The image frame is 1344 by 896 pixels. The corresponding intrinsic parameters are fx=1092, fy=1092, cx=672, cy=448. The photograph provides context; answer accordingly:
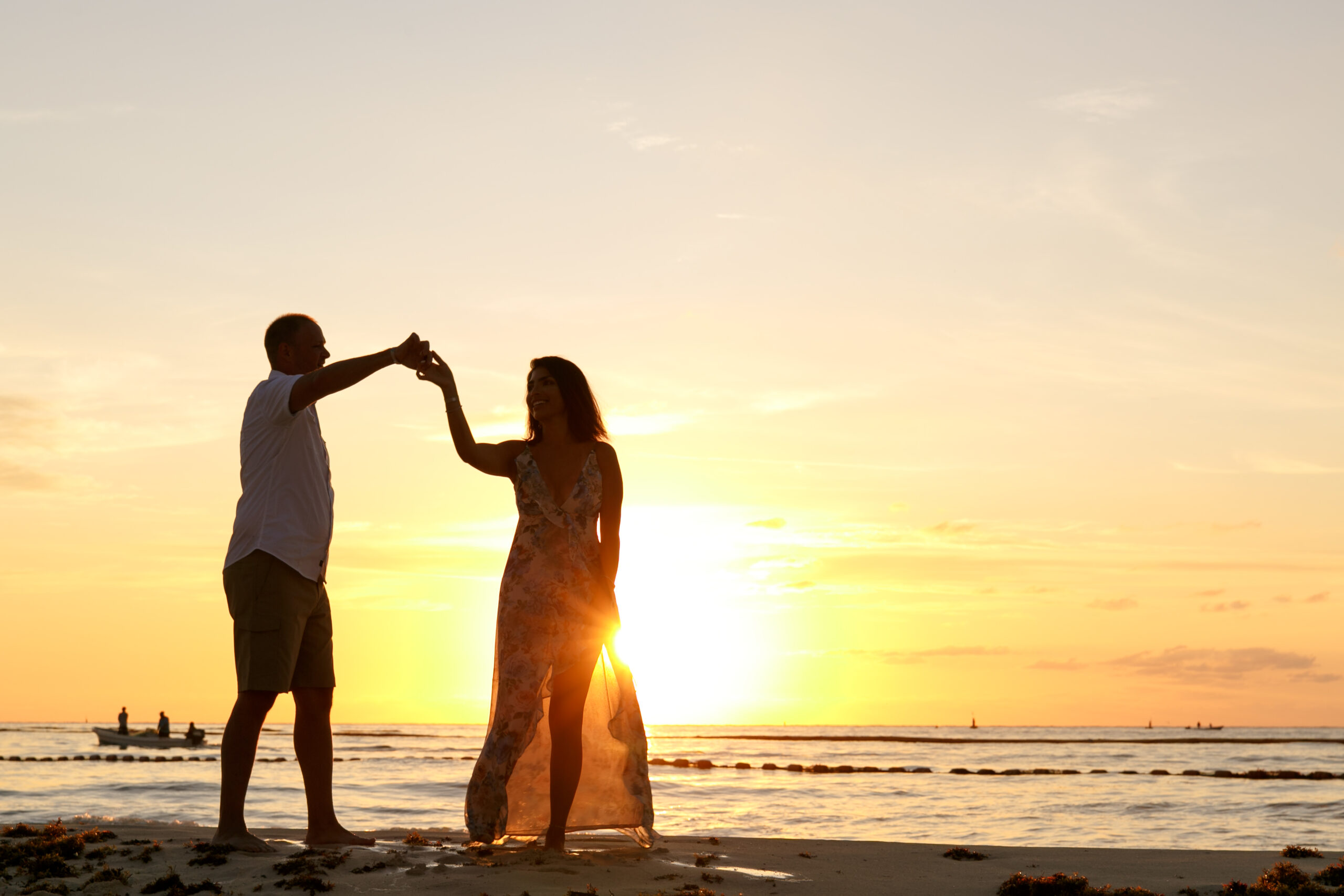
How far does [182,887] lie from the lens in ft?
14.7

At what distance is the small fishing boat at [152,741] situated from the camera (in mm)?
47031

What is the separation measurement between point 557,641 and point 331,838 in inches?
61.2

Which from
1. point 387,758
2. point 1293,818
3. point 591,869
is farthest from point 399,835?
point 387,758

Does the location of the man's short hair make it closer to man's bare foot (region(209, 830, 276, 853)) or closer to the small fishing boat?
man's bare foot (region(209, 830, 276, 853))

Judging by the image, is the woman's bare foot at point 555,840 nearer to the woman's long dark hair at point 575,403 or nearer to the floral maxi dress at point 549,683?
the floral maxi dress at point 549,683

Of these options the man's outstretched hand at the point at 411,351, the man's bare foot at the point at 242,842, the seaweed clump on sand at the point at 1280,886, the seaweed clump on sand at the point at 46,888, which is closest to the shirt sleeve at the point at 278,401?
the man's outstretched hand at the point at 411,351

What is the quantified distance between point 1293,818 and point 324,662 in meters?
16.0

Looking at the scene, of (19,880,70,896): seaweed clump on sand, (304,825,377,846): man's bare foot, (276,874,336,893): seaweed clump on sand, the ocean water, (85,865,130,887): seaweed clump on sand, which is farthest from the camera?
the ocean water

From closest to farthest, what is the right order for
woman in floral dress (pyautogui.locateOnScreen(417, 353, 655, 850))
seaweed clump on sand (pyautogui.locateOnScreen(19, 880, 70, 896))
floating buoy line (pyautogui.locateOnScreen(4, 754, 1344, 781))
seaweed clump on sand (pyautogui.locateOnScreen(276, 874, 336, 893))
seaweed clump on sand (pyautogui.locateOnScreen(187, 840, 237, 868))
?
seaweed clump on sand (pyautogui.locateOnScreen(276, 874, 336, 893))
seaweed clump on sand (pyautogui.locateOnScreen(19, 880, 70, 896))
seaweed clump on sand (pyautogui.locateOnScreen(187, 840, 237, 868))
woman in floral dress (pyautogui.locateOnScreen(417, 353, 655, 850))
floating buoy line (pyautogui.locateOnScreen(4, 754, 1344, 781))

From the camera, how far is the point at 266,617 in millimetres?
5328

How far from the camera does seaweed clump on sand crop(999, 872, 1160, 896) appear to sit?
16.5 feet

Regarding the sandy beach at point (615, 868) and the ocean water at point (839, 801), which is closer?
the sandy beach at point (615, 868)

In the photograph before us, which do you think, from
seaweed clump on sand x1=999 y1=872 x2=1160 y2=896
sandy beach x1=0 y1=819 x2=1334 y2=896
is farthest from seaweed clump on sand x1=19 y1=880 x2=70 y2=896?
seaweed clump on sand x1=999 y1=872 x2=1160 y2=896

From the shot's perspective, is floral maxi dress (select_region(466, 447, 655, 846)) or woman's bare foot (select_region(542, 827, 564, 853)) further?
floral maxi dress (select_region(466, 447, 655, 846))
